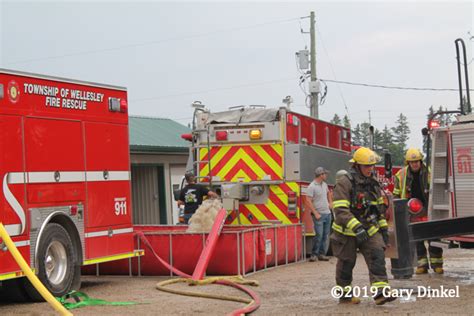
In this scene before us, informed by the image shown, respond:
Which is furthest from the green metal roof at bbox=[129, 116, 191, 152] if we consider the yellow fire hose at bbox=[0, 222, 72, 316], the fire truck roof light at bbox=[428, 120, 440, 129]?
the yellow fire hose at bbox=[0, 222, 72, 316]

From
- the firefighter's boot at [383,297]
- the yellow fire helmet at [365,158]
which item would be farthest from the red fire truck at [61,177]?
the firefighter's boot at [383,297]

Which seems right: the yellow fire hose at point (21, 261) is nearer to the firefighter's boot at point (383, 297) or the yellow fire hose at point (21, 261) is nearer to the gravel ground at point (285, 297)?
the gravel ground at point (285, 297)

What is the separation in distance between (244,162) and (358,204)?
20.4 ft

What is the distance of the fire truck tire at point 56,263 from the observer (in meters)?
10.2

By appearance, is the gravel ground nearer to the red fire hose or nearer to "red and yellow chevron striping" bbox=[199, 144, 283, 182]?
the red fire hose

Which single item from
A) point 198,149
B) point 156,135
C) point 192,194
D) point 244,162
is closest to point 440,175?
point 244,162

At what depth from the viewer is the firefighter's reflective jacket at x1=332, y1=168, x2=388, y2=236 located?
9367 mm

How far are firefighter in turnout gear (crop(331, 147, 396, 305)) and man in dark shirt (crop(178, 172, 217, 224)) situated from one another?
5600 mm

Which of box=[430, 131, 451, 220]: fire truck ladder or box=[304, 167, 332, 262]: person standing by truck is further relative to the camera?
box=[304, 167, 332, 262]: person standing by truck

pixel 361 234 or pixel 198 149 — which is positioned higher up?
pixel 198 149

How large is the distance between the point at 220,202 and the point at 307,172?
1891 millimetres

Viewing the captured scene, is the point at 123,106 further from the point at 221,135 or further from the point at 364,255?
the point at 364,255

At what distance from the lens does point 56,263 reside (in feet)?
35.1

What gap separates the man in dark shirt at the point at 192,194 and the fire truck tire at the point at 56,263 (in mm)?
4187
